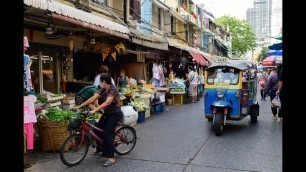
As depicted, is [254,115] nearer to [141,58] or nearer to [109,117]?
[109,117]

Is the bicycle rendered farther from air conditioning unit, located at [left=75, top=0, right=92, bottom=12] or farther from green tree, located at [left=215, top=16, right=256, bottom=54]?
green tree, located at [left=215, top=16, right=256, bottom=54]

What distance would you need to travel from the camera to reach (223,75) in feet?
30.7

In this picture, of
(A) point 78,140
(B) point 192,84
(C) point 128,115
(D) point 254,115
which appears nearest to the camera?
(A) point 78,140

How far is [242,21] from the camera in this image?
5988 centimetres

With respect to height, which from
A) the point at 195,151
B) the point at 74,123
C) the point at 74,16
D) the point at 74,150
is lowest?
the point at 195,151

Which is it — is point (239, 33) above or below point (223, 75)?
above

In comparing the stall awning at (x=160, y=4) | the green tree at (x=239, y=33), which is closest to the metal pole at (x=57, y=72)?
the stall awning at (x=160, y=4)

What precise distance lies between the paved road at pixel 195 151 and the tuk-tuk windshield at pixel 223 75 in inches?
58.6

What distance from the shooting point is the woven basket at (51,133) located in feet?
21.8

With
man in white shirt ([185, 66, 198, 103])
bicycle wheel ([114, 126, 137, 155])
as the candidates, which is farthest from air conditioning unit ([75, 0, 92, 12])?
man in white shirt ([185, 66, 198, 103])

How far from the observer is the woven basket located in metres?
6.63

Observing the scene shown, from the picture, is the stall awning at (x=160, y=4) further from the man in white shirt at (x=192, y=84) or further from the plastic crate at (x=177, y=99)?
the plastic crate at (x=177, y=99)

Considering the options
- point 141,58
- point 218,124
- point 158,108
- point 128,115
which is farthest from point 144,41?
point 218,124

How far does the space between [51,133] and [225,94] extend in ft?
16.1
